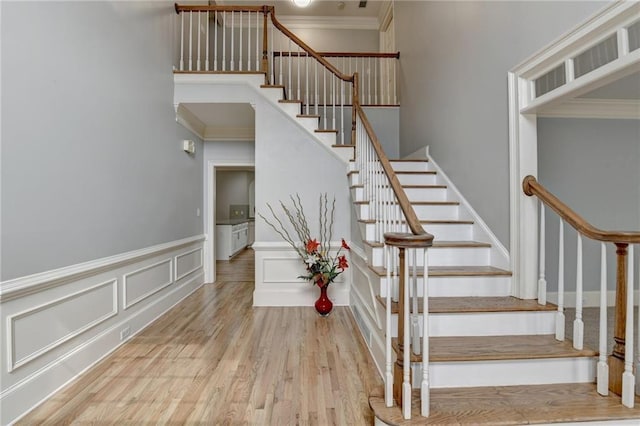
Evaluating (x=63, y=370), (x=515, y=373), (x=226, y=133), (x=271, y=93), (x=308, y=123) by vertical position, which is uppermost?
(x=271, y=93)

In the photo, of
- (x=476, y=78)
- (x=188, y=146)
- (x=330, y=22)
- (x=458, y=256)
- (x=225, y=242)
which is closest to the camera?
(x=458, y=256)

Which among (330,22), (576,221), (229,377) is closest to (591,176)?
(576,221)

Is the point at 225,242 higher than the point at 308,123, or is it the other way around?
the point at 308,123

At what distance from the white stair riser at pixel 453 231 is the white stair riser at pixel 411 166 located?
1.16 m

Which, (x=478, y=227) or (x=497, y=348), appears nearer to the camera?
(x=497, y=348)

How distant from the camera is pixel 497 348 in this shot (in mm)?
1840

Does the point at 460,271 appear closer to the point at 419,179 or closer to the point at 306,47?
the point at 419,179

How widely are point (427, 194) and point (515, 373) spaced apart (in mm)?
2042

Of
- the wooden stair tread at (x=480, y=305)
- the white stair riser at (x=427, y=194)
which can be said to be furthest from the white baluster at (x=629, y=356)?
the white stair riser at (x=427, y=194)

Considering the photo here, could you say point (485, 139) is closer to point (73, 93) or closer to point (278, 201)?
point (278, 201)

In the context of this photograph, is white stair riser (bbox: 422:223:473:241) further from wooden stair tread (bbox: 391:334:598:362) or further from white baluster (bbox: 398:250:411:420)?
white baluster (bbox: 398:250:411:420)

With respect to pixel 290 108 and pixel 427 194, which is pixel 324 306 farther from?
pixel 290 108

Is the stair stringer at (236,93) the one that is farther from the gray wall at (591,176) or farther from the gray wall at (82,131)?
the gray wall at (591,176)

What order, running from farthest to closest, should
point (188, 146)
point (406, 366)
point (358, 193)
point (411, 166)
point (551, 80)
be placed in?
point (188, 146) < point (411, 166) < point (358, 193) < point (551, 80) < point (406, 366)
